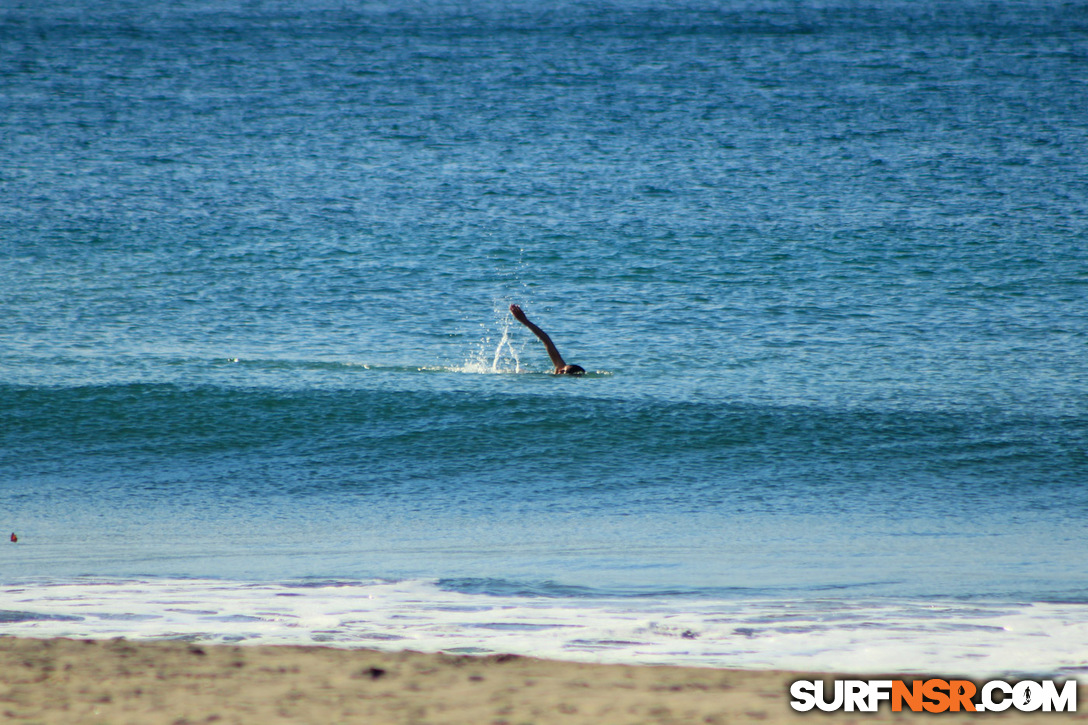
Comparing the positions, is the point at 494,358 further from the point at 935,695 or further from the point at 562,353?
the point at 935,695

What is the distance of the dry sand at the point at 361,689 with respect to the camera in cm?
589

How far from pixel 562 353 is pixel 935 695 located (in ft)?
41.4

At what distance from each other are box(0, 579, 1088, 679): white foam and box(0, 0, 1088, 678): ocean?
0.04 meters

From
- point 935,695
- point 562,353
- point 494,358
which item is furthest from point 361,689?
point 562,353

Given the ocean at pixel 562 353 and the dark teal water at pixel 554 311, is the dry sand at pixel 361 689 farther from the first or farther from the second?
the dark teal water at pixel 554 311

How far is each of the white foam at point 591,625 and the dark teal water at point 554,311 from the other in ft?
1.66

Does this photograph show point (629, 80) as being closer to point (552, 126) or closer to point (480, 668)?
point (552, 126)

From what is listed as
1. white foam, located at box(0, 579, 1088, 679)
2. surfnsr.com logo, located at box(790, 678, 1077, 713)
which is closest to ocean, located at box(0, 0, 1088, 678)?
white foam, located at box(0, 579, 1088, 679)

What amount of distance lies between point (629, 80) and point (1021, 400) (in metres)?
32.9

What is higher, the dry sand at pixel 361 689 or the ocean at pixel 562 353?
the ocean at pixel 562 353

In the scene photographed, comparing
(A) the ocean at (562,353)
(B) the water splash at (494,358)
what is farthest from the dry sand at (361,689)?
(B) the water splash at (494,358)

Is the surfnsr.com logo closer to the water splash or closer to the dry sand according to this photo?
the dry sand

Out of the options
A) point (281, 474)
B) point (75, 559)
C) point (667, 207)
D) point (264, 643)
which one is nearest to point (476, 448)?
point (281, 474)

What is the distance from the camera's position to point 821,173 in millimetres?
33156
